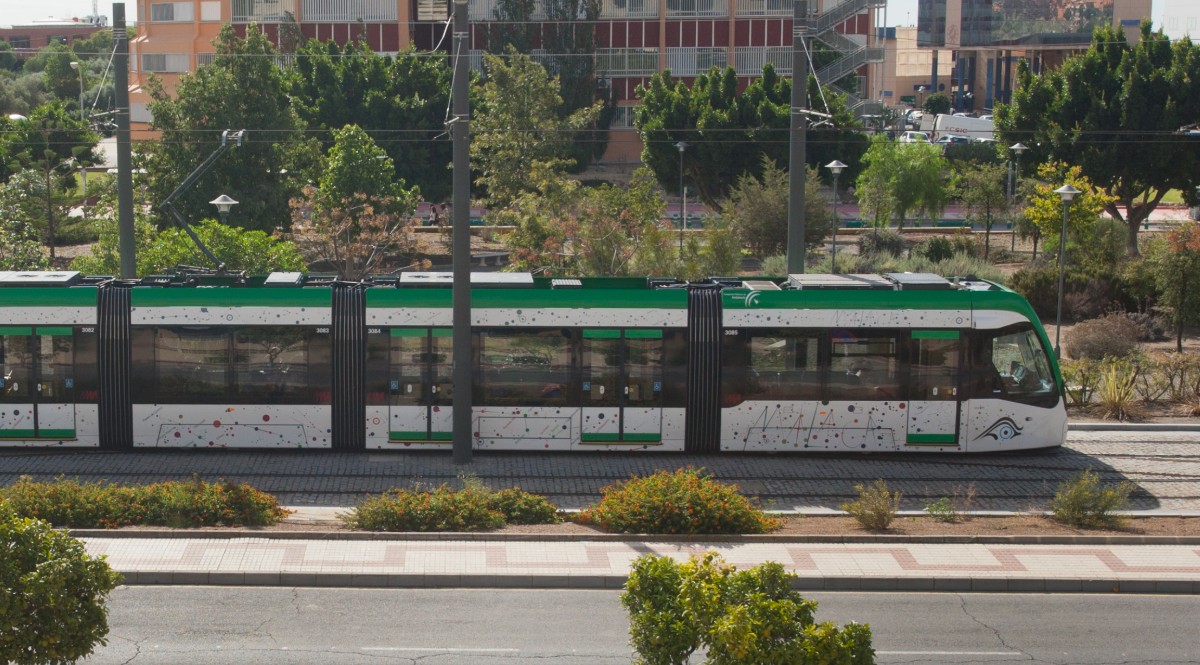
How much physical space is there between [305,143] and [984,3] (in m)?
78.2

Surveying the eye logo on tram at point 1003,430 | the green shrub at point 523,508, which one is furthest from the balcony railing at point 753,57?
the green shrub at point 523,508

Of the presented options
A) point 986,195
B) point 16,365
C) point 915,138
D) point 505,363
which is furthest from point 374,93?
point 505,363

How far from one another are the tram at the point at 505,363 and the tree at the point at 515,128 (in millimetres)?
24555

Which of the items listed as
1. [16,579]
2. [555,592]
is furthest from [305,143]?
[16,579]

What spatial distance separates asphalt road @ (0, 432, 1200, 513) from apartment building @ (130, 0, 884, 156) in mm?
53428

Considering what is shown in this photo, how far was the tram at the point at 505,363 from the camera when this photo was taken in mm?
20766

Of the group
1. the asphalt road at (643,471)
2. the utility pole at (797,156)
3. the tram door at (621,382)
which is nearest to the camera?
the asphalt road at (643,471)

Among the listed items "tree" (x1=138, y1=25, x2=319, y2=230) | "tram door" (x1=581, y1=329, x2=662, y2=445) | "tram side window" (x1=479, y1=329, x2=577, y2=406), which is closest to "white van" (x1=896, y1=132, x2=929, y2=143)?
"tree" (x1=138, y1=25, x2=319, y2=230)

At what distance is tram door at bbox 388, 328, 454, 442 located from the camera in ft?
68.4

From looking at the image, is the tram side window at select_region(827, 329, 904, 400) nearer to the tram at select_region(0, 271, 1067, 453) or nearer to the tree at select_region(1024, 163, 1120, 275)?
the tram at select_region(0, 271, 1067, 453)

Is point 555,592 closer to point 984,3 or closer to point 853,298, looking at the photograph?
point 853,298

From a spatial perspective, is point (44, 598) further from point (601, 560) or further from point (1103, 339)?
point (1103, 339)

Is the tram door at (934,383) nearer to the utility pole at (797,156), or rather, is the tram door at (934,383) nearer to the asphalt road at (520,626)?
the utility pole at (797,156)

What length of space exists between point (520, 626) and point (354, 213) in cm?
2729
